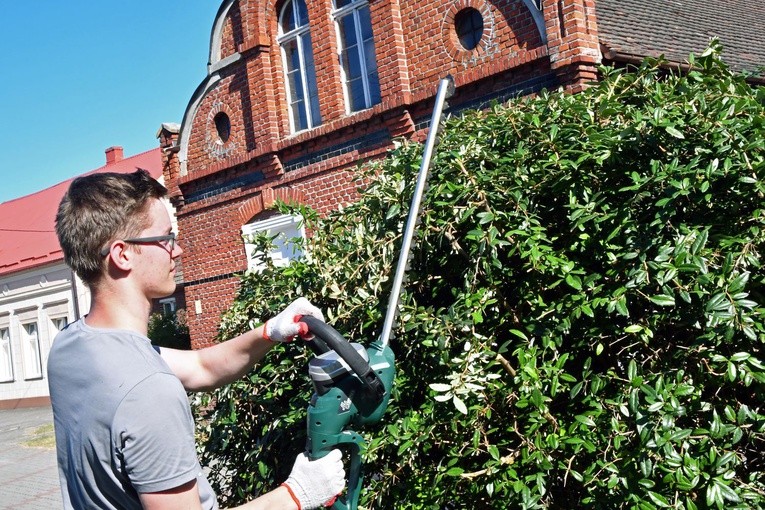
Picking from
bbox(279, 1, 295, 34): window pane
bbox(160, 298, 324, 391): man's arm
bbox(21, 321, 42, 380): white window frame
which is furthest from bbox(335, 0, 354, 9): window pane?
bbox(21, 321, 42, 380): white window frame

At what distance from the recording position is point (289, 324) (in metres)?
2.89

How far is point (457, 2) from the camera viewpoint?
11.2 metres

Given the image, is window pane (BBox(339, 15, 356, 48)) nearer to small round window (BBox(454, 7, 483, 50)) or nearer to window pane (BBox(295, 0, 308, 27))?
window pane (BBox(295, 0, 308, 27))

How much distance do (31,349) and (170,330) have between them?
9171 mm

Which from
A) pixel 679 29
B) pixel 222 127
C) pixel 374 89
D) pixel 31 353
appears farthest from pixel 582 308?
pixel 31 353

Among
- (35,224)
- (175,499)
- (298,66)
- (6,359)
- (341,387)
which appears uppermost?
(298,66)

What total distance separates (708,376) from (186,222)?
1428cm

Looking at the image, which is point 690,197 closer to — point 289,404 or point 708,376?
point 708,376

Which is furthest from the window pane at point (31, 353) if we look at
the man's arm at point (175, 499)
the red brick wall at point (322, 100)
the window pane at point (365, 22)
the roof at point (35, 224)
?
the man's arm at point (175, 499)

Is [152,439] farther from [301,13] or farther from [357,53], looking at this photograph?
[301,13]

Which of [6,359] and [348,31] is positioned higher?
[348,31]

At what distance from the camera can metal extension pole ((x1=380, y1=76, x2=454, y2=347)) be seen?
314 centimetres

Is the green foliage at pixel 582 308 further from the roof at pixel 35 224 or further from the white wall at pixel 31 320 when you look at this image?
the white wall at pixel 31 320

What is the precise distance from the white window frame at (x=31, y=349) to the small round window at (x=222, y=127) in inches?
572
